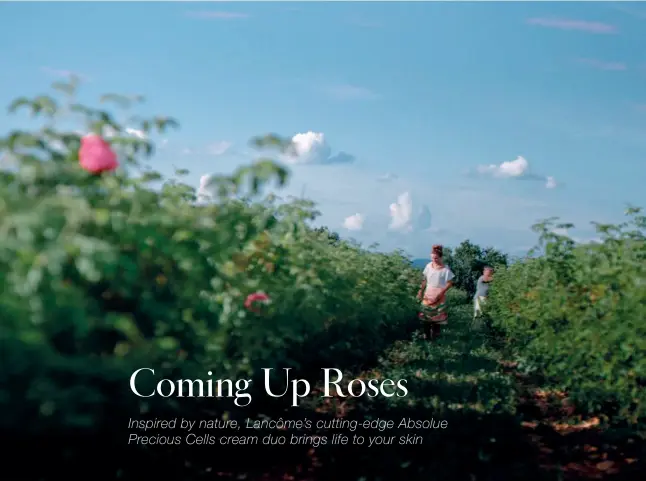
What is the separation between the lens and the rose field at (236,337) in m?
2.48

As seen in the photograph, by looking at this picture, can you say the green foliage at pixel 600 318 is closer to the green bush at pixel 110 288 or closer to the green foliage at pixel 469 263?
the green bush at pixel 110 288

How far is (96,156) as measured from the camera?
9.48 feet

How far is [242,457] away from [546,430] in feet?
8.88

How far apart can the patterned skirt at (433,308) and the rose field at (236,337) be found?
169cm

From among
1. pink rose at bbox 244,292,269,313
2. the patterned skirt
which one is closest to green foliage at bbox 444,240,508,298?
the patterned skirt

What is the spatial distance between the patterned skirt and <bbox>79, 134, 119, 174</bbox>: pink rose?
25.0ft

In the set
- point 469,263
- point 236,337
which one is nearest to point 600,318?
point 236,337

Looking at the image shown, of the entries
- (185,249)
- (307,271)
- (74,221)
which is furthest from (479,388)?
(74,221)

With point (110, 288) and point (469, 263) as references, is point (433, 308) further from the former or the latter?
point (469, 263)

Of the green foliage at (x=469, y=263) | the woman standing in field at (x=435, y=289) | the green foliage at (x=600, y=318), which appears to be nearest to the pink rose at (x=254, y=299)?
the green foliage at (x=600, y=318)

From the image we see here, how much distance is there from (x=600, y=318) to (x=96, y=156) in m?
4.30

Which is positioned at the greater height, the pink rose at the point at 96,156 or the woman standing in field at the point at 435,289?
the pink rose at the point at 96,156

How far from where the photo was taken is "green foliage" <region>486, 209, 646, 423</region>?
16.5 ft

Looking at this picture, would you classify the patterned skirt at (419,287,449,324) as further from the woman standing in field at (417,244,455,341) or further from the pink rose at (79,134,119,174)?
the pink rose at (79,134,119,174)
